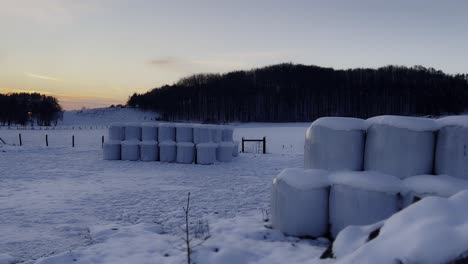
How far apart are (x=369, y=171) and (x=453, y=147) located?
1.07 m

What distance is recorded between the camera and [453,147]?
15.2ft

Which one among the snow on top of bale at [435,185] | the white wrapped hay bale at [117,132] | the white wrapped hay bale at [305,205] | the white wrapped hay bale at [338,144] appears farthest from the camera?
the white wrapped hay bale at [117,132]

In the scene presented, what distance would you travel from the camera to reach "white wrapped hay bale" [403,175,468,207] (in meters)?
4.36

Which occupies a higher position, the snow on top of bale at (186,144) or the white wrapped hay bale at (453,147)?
the white wrapped hay bale at (453,147)

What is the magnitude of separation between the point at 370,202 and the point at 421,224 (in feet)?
7.12

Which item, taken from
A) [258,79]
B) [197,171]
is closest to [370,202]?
[197,171]

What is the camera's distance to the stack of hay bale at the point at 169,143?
51.1 feet

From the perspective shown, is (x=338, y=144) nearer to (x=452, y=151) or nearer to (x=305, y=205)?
(x=305, y=205)

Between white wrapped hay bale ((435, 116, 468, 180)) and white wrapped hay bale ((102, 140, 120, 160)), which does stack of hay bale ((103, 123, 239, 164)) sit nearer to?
white wrapped hay bale ((102, 140, 120, 160))

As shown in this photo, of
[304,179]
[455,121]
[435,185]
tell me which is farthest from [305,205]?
[455,121]

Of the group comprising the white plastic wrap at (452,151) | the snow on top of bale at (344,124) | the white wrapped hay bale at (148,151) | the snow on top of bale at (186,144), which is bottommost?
the white wrapped hay bale at (148,151)

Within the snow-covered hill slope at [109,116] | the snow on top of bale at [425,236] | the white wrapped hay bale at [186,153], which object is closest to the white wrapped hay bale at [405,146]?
the snow on top of bale at [425,236]

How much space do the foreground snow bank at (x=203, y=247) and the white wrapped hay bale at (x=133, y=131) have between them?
37.0 feet

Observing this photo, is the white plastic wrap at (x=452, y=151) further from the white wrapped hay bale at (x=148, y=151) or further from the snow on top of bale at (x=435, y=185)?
the white wrapped hay bale at (x=148, y=151)
